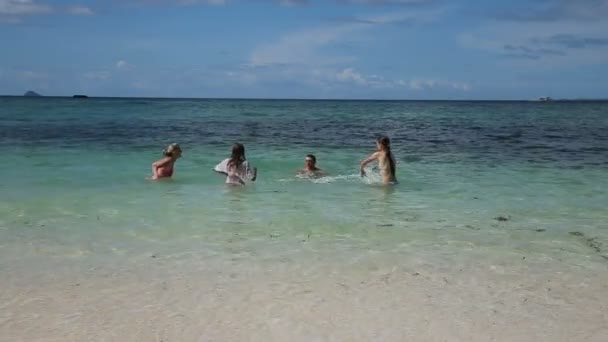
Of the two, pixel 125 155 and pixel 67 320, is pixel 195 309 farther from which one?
pixel 125 155

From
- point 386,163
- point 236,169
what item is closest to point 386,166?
point 386,163

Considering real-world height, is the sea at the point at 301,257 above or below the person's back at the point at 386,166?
below

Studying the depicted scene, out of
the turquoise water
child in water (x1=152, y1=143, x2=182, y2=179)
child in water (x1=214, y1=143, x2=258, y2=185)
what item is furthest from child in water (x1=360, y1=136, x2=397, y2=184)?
child in water (x1=152, y1=143, x2=182, y2=179)

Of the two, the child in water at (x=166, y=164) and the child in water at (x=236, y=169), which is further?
the child in water at (x=166, y=164)

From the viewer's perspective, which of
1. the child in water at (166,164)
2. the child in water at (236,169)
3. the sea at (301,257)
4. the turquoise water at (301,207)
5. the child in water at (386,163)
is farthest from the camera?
the child in water at (166,164)

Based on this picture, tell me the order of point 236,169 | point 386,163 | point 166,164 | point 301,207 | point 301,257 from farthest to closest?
point 166,164, point 386,163, point 236,169, point 301,207, point 301,257

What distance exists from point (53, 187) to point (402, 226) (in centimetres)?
702

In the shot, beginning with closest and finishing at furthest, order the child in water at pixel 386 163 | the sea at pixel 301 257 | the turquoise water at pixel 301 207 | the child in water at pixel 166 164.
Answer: the sea at pixel 301 257
the turquoise water at pixel 301 207
the child in water at pixel 386 163
the child in water at pixel 166 164

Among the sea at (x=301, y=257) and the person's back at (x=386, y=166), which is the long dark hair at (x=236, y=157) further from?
the person's back at (x=386, y=166)

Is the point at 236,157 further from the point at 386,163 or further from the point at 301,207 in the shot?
the point at 386,163

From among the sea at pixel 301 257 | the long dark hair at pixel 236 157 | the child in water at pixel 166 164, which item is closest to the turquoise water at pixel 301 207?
the sea at pixel 301 257

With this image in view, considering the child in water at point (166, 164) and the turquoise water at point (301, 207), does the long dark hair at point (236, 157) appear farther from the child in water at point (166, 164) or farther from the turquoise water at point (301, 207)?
the child in water at point (166, 164)

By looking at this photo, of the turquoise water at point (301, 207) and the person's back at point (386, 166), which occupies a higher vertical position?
the person's back at point (386, 166)

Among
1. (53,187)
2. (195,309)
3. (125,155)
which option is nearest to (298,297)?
(195,309)
